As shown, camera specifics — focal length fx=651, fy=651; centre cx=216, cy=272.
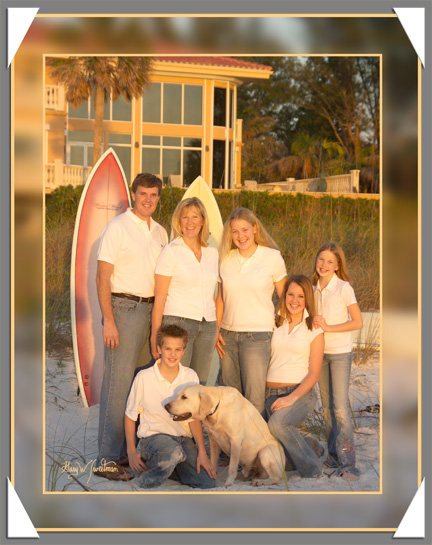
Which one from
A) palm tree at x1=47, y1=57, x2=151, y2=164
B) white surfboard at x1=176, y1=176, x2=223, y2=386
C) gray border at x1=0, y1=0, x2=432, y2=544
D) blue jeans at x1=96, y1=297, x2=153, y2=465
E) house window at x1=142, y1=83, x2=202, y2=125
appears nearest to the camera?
gray border at x1=0, y1=0, x2=432, y2=544

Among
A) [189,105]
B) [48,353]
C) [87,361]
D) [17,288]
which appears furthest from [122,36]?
[189,105]

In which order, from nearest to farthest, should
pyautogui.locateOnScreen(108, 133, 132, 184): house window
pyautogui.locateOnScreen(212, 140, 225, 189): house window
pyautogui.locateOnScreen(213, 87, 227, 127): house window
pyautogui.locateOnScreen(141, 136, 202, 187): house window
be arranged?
pyautogui.locateOnScreen(108, 133, 132, 184): house window
pyautogui.locateOnScreen(141, 136, 202, 187): house window
pyautogui.locateOnScreen(213, 87, 227, 127): house window
pyautogui.locateOnScreen(212, 140, 225, 189): house window

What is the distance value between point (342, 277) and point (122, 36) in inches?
78.6

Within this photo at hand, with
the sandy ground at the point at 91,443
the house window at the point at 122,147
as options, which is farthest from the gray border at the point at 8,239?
the house window at the point at 122,147

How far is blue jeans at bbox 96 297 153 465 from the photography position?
153 inches

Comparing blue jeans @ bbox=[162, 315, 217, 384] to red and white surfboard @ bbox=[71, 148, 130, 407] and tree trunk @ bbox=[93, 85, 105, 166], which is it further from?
tree trunk @ bbox=[93, 85, 105, 166]

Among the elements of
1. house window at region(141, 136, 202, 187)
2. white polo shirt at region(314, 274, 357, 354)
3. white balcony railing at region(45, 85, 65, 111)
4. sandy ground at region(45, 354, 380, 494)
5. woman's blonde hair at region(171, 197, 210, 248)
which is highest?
white balcony railing at region(45, 85, 65, 111)

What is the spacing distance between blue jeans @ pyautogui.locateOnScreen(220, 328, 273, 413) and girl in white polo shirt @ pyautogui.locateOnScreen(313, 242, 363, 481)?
364 millimetres

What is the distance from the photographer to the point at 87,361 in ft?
17.9

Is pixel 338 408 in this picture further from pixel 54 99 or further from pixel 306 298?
pixel 54 99

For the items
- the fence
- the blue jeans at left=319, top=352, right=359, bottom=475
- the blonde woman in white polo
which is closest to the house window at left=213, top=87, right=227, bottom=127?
the fence

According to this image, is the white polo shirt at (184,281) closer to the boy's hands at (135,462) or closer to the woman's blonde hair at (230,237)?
the woman's blonde hair at (230,237)

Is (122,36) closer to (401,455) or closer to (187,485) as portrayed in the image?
(187,485)

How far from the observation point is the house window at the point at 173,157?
16141 millimetres
